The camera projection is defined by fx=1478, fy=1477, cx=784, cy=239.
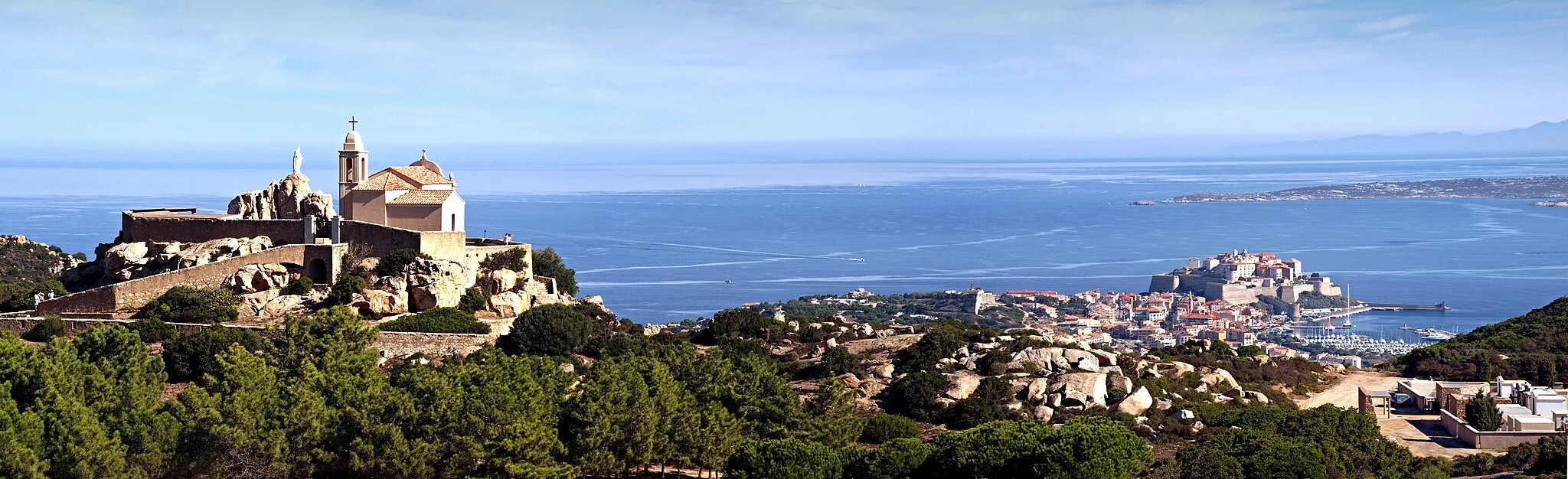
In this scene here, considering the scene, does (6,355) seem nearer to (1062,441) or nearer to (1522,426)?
(1062,441)

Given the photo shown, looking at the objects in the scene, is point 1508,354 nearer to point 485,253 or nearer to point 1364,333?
point 485,253

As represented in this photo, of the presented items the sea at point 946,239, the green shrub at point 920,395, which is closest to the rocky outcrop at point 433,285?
the green shrub at point 920,395

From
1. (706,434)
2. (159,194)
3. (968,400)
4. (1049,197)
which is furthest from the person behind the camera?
(1049,197)

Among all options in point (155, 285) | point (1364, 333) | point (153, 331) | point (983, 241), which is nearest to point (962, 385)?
point (153, 331)

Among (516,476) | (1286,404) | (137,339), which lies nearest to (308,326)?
(137,339)

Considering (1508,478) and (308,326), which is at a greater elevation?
(308,326)
